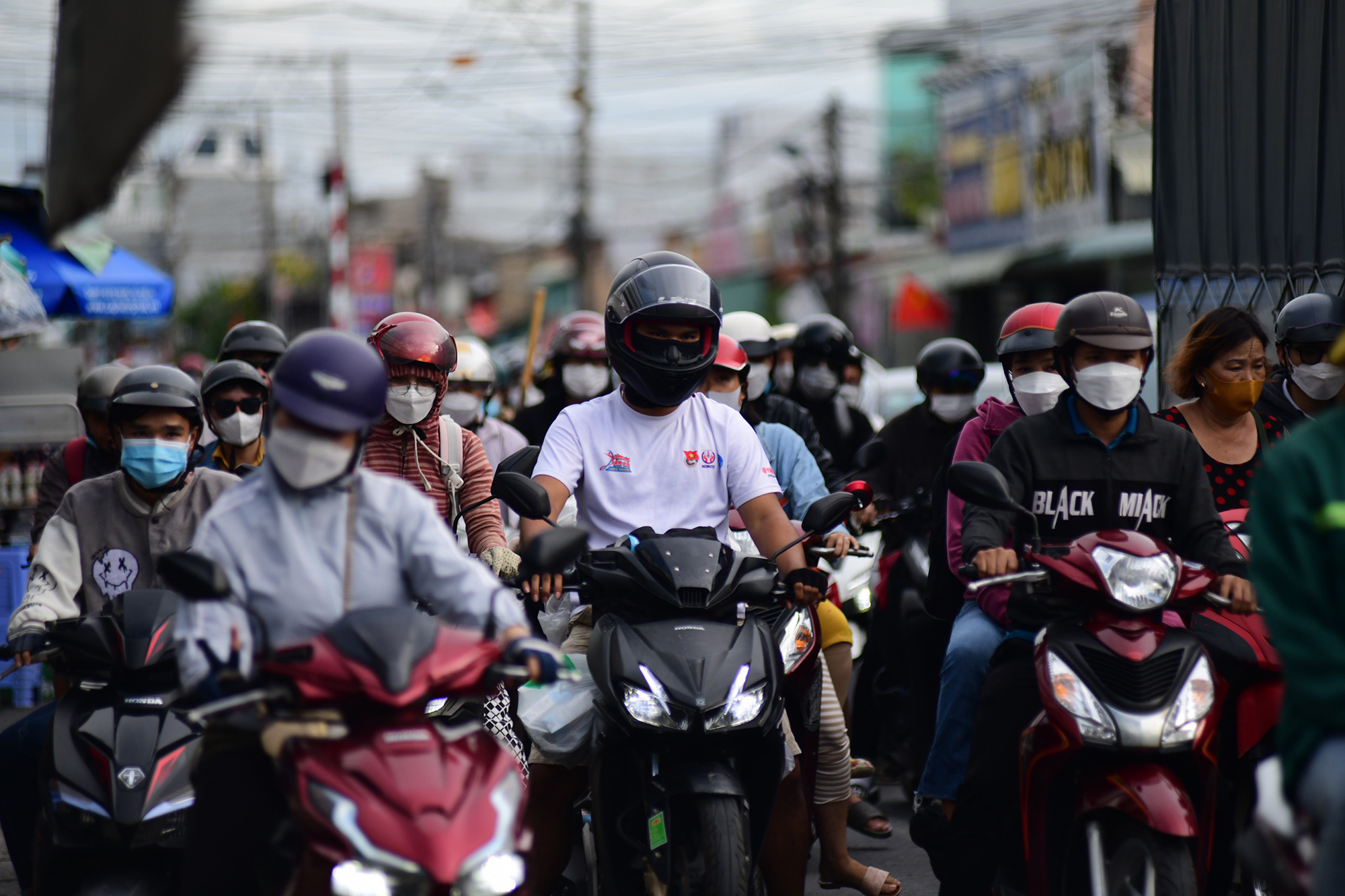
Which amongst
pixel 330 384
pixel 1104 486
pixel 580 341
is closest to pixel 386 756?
pixel 330 384

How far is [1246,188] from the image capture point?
8.09 m

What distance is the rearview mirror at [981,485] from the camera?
4.41 meters

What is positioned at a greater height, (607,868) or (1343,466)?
(1343,466)

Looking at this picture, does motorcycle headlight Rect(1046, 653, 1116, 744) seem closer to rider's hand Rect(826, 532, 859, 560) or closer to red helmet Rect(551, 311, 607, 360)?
rider's hand Rect(826, 532, 859, 560)

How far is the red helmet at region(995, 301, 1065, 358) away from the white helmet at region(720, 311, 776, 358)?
8.74 feet

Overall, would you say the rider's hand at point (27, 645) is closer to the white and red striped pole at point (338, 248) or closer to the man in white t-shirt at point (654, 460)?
the man in white t-shirt at point (654, 460)

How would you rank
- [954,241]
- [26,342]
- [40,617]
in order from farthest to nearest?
[954,241]
[26,342]
[40,617]

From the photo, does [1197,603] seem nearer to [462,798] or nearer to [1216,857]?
[1216,857]

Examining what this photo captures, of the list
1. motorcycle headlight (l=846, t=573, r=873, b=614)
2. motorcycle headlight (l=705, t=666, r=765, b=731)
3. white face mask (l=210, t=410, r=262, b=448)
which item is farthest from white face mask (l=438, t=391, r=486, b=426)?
motorcycle headlight (l=705, t=666, r=765, b=731)

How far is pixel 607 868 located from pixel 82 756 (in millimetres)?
1544

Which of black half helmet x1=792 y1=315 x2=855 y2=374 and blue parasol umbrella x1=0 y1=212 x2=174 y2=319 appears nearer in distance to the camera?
black half helmet x1=792 y1=315 x2=855 y2=374

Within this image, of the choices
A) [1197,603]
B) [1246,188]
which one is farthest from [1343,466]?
[1246,188]

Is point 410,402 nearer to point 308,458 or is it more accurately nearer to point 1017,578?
point 308,458

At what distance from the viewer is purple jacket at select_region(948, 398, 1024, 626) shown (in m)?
5.36
